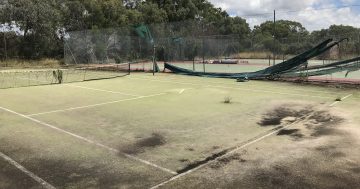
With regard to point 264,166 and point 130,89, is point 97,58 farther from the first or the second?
point 264,166

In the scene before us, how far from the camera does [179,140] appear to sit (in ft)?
28.6

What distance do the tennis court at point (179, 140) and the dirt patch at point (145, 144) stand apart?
0.8 inches

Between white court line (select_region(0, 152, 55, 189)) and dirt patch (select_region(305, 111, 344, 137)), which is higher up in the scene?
dirt patch (select_region(305, 111, 344, 137))

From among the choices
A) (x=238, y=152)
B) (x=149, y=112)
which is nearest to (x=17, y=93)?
(x=149, y=112)

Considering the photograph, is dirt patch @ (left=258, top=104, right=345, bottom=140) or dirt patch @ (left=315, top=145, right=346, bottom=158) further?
dirt patch @ (left=258, top=104, right=345, bottom=140)

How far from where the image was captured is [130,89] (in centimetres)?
1847

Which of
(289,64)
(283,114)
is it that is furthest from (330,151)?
(289,64)

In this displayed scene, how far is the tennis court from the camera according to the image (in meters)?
6.32

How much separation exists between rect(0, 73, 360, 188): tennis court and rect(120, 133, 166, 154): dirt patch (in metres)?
0.02

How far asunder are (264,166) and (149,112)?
6.01 m

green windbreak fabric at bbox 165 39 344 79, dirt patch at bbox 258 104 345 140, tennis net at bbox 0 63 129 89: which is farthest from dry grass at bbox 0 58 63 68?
dirt patch at bbox 258 104 345 140

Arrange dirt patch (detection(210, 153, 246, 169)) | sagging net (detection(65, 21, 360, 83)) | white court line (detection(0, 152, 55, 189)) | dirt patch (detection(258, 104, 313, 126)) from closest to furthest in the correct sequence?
white court line (detection(0, 152, 55, 189)), dirt patch (detection(210, 153, 246, 169)), dirt patch (detection(258, 104, 313, 126)), sagging net (detection(65, 21, 360, 83))

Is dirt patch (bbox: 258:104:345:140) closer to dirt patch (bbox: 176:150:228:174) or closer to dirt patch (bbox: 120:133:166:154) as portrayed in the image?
dirt patch (bbox: 176:150:228:174)

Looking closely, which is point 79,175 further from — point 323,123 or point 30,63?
point 30,63
